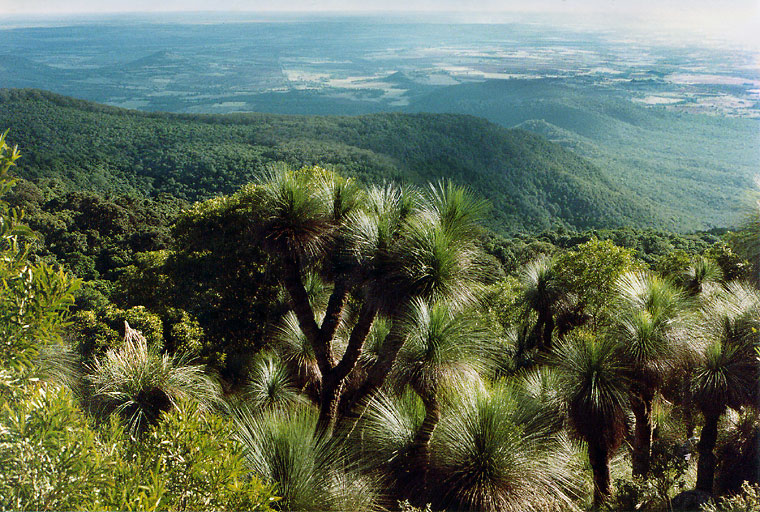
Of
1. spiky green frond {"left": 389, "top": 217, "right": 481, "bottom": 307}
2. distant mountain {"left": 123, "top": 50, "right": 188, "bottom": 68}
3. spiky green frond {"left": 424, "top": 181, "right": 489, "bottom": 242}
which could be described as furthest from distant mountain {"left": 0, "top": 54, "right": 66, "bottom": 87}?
spiky green frond {"left": 389, "top": 217, "right": 481, "bottom": 307}

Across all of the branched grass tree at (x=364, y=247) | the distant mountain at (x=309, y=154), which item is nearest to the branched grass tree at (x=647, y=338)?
the branched grass tree at (x=364, y=247)

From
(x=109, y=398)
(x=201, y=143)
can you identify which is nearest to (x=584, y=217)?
(x=201, y=143)

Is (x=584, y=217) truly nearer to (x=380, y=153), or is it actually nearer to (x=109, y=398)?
(x=380, y=153)

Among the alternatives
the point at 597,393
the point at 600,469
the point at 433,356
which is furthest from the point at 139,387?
the point at 600,469

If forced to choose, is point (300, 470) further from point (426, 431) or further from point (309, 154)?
point (309, 154)

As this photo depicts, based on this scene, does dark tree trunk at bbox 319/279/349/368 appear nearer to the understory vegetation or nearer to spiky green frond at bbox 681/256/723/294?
the understory vegetation

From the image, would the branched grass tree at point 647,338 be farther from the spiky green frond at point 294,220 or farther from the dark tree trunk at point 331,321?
the spiky green frond at point 294,220
